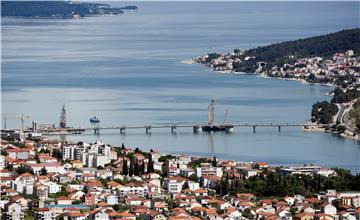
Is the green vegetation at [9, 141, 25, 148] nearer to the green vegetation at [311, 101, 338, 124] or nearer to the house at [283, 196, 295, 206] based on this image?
the house at [283, 196, 295, 206]

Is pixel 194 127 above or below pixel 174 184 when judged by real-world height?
above

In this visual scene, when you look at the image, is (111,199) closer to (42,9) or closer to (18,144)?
(18,144)

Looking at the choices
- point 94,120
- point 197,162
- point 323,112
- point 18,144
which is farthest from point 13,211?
point 323,112

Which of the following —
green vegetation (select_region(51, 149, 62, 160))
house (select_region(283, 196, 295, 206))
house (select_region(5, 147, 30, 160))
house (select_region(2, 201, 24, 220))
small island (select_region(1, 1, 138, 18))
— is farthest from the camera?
small island (select_region(1, 1, 138, 18))

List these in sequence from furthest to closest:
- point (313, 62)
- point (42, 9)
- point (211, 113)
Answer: point (42, 9)
point (313, 62)
point (211, 113)

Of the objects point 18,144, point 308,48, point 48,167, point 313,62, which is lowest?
point 48,167

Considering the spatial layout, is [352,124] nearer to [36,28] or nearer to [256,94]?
[256,94]

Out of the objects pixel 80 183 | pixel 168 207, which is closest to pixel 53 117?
pixel 80 183

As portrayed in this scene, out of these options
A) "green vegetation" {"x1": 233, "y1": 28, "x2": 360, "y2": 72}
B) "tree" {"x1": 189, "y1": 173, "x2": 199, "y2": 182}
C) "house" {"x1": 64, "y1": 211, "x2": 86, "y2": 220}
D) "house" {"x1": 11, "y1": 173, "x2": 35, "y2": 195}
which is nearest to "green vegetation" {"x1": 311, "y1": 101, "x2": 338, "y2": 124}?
"tree" {"x1": 189, "y1": 173, "x2": 199, "y2": 182}

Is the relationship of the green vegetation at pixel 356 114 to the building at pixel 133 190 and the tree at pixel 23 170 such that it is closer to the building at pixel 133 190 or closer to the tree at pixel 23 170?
the tree at pixel 23 170
